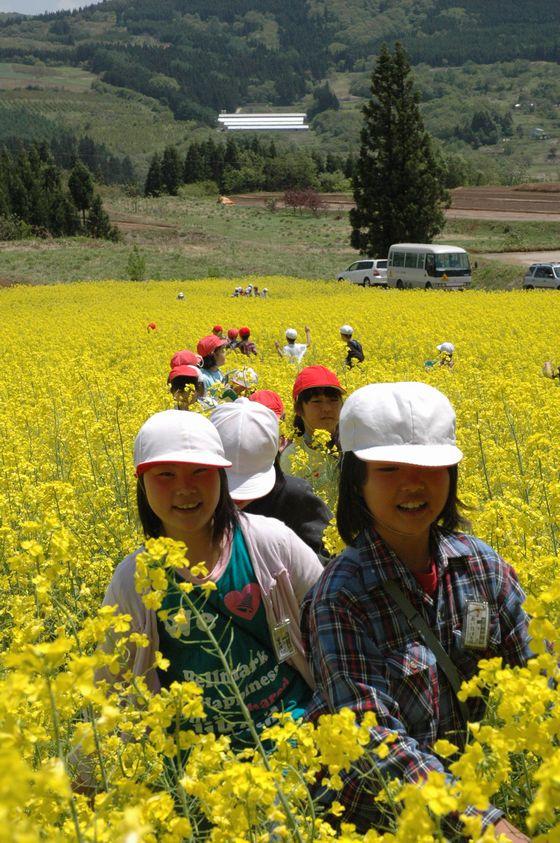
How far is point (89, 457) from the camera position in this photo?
21.3ft

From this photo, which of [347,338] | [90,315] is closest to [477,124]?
[90,315]

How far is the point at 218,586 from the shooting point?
2.53m

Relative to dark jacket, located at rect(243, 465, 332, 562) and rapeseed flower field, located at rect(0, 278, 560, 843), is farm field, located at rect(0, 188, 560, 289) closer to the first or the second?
rapeseed flower field, located at rect(0, 278, 560, 843)

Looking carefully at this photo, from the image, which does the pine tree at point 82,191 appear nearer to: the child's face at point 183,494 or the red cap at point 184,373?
the red cap at point 184,373

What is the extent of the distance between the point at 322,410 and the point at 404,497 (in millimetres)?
2756

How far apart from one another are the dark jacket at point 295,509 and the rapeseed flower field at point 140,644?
1.08 feet

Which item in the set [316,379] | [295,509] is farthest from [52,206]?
[295,509]

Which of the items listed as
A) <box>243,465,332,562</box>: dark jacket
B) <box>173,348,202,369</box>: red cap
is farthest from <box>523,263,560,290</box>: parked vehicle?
<box>243,465,332,562</box>: dark jacket

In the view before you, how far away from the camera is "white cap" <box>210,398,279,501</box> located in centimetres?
334

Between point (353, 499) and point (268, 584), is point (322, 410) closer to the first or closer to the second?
point (268, 584)

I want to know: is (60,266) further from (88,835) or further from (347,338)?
(88,835)

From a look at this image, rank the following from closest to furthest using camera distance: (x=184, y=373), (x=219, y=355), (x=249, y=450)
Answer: (x=249, y=450) → (x=184, y=373) → (x=219, y=355)

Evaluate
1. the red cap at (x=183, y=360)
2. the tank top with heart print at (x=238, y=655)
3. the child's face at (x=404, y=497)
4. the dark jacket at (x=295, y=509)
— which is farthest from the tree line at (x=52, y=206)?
the child's face at (x=404, y=497)

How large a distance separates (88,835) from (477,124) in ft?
601
